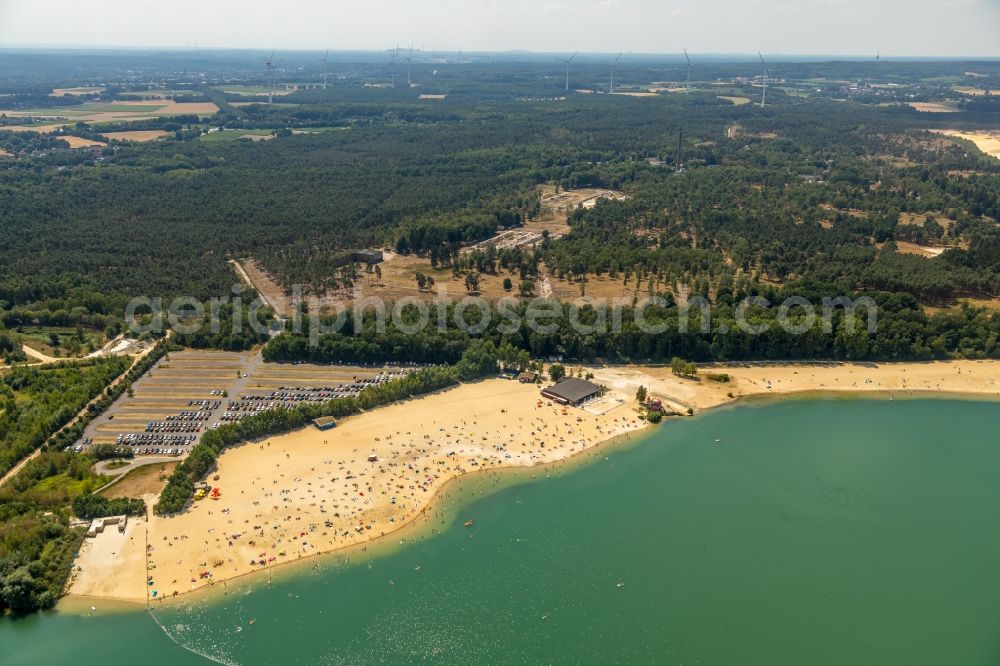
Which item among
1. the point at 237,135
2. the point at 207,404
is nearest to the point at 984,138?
the point at 237,135

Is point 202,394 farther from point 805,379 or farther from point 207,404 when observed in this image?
point 805,379

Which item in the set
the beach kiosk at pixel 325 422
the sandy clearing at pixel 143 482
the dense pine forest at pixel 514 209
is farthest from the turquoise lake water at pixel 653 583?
the dense pine forest at pixel 514 209

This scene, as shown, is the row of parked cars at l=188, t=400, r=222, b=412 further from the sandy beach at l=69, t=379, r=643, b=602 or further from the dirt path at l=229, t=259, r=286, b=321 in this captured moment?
the dirt path at l=229, t=259, r=286, b=321

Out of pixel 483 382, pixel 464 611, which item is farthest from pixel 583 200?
pixel 464 611

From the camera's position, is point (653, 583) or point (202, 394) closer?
point (653, 583)

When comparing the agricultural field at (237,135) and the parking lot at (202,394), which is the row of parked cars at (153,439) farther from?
the agricultural field at (237,135)

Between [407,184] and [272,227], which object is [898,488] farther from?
[407,184]
